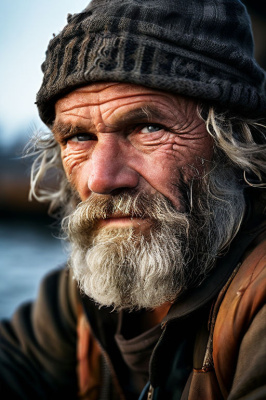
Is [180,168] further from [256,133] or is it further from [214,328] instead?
[214,328]

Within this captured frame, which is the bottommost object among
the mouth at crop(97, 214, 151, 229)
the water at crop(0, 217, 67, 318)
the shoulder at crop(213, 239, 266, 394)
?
the water at crop(0, 217, 67, 318)

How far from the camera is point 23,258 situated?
20.7ft

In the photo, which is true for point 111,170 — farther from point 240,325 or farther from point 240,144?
point 240,325

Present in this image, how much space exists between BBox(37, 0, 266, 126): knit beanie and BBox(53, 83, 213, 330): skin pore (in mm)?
71

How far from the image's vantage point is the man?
5.19 ft

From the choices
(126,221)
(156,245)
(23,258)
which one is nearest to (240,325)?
(156,245)

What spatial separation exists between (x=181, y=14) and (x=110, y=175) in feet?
2.36

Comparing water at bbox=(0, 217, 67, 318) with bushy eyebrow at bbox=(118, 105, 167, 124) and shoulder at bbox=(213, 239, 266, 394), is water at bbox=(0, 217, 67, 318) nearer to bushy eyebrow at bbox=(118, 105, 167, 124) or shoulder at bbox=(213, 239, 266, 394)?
bushy eyebrow at bbox=(118, 105, 167, 124)

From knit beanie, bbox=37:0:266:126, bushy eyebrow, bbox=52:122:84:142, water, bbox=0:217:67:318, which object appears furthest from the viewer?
water, bbox=0:217:67:318

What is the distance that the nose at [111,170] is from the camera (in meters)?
1.62

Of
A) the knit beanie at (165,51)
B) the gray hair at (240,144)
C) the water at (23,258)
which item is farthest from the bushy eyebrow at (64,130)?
the water at (23,258)

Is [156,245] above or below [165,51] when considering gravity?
below

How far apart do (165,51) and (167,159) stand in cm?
42

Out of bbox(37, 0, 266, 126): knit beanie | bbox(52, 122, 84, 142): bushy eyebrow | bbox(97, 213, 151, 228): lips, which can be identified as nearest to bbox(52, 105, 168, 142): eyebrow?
bbox(37, 0, 266, 126): knit beanie
